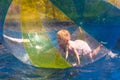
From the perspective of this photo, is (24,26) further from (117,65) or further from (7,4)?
(117,65)

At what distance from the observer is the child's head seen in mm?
4816

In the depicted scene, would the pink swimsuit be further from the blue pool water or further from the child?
the blue pool water

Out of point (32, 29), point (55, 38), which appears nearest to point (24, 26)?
point (32, 29)

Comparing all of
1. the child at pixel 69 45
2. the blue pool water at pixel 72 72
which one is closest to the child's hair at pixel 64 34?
the child at pixel 69 45

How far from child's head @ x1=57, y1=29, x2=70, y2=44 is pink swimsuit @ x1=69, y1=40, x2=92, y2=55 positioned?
77 millimetres

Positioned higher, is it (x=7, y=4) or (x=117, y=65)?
(x=7, y=4)

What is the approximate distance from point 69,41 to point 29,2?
774 mm

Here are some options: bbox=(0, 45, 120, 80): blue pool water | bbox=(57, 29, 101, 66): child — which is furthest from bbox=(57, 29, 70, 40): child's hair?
bbox=(0, 45, 120, 80): blue pool water

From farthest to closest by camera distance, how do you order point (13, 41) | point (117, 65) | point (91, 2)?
1. point (117, 65)
2. point (13, 41)
3. point (91, 2)

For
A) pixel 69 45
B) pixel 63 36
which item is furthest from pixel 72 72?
pixel 63 36

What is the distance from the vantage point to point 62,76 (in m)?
5.12

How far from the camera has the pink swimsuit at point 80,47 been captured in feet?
15.8

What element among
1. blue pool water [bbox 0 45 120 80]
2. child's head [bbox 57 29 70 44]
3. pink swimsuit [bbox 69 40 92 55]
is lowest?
blue pool water [bbox 0 45 120 80]

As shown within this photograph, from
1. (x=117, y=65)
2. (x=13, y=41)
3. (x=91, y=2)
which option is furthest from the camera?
(x=117, y=65)
